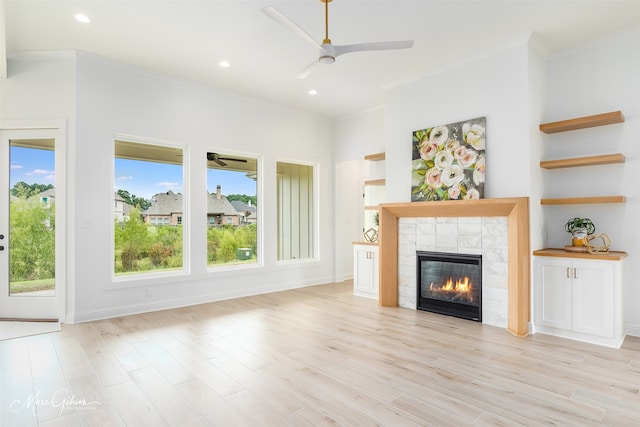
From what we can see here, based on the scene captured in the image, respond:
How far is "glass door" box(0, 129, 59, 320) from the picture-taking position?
434cm

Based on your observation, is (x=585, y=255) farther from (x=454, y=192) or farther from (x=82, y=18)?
(x=82, y=18)

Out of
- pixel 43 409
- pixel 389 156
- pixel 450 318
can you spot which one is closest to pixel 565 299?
pixel 450 318

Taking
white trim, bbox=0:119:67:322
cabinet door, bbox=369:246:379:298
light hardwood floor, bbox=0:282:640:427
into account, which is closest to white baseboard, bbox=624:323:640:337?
light hardwood floor, bbox=0:282:640:427

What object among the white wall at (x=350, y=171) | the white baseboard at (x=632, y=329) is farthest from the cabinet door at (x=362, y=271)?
the white baseboard at (x=632, y=329)

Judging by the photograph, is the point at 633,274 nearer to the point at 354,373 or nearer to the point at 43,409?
the point at 354,373

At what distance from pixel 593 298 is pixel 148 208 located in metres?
5.47

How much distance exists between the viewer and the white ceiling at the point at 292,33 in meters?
3.39

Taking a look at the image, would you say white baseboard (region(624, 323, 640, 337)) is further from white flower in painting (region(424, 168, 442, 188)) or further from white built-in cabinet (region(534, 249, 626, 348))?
white flower in painting (region(424, 168, 442, 188))

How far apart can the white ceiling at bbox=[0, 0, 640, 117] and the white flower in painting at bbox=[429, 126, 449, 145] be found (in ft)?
2.65

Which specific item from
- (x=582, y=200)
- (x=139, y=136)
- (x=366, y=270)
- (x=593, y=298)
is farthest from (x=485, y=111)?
(x=139, y=136)

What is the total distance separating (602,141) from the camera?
4.06m

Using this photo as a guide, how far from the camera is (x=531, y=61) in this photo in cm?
405

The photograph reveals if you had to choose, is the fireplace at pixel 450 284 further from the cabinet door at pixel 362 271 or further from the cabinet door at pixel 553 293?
the cabinet door at pixel 362 271

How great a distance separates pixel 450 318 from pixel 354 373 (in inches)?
81.8
